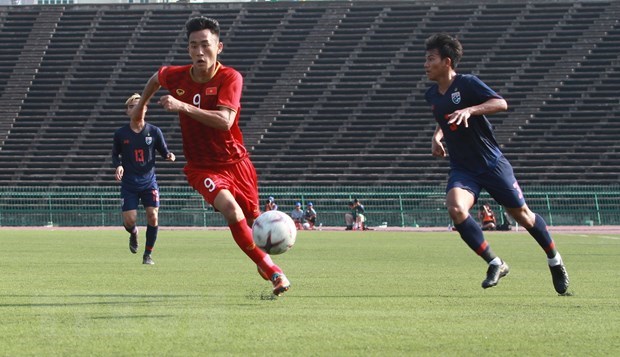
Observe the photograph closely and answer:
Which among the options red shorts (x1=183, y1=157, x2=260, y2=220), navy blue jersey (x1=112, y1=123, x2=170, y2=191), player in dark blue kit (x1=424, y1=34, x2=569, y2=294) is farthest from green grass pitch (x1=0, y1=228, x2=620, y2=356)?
navy blue jersey (x1=112, y1=123, x2=170, y2=191)

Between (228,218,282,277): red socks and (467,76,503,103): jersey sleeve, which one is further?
(467,76,503,103): jersey sleeve

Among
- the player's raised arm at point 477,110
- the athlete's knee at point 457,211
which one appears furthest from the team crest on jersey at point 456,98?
the athlete's knee at point 457,211

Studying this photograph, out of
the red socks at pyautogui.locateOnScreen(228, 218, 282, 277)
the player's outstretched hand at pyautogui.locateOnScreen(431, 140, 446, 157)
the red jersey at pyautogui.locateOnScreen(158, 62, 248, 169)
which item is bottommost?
the red socks at pyautogui.locateOnScreen(228, 218, 282, 277)

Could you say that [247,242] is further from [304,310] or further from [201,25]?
[201,25]

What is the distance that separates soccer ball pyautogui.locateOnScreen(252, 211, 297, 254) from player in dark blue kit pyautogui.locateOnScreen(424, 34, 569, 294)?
1.51m

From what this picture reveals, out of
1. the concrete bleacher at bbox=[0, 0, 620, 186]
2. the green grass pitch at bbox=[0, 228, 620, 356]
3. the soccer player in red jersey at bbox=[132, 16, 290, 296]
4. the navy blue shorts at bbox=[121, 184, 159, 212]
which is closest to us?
the green grass pitch at bbox=[0, 228, 620, 356]

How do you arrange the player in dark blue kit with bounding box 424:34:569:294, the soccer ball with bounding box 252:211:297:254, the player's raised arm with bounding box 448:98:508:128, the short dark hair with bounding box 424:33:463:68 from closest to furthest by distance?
the player's raised arm with bounding box 448:98:508:128
the soccer ball with bounding box 252:211:297:254
the player in dark blue kit with bounding box 424:34:569:294
the short dark hair with bounding box 424:33:463:68

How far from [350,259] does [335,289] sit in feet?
22.0

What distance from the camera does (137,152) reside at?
1662 cm

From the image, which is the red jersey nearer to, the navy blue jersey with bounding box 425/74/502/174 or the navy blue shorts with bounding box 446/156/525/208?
the navy blue jersey with bounding box 425/74/502/174

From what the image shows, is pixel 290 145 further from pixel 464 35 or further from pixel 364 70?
pixel 464 35

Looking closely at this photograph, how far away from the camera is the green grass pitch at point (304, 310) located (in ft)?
20.7

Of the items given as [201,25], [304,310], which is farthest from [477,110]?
[304,310]

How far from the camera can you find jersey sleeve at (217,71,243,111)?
9844 mm
